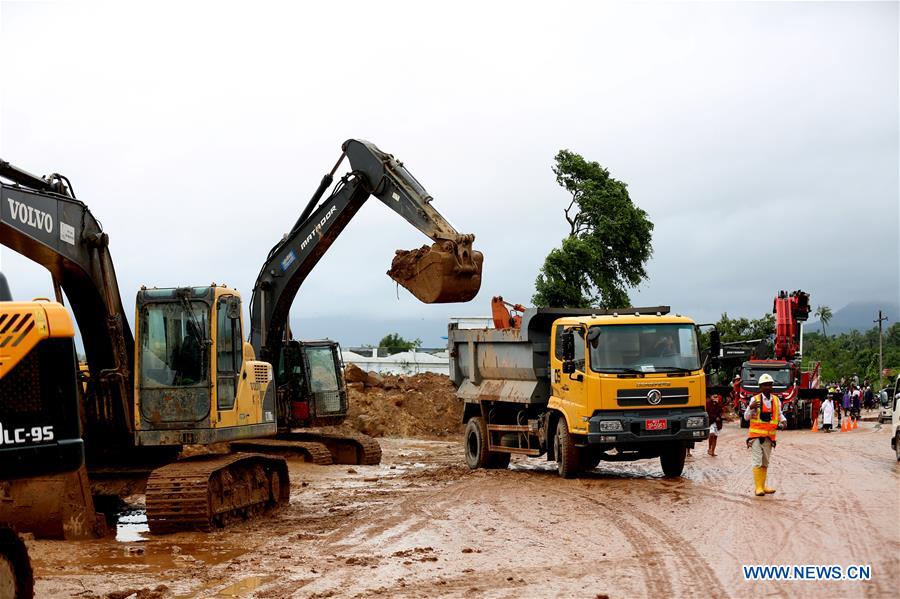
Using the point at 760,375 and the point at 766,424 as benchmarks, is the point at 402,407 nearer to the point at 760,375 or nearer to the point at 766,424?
the point at 760,375

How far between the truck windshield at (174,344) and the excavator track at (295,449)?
9667 millimetres

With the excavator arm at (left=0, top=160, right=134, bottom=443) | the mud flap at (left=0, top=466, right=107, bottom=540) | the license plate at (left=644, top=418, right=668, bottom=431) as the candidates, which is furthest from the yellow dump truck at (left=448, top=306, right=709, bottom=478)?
the mud flap at (left=0, top=466, right=107, bottom=540)

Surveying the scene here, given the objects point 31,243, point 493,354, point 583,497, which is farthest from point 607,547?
point 493,354

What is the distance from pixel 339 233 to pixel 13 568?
39.2 ft

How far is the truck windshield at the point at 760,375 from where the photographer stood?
3825 cm

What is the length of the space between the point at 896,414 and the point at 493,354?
8.41 meters

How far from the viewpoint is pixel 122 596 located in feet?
32.1

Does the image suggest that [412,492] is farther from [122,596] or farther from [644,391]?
[122,596]

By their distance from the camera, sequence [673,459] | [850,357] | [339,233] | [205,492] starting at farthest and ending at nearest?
1. [850,357]
2. [339,233]
3. [673,459]
4. [205,492]

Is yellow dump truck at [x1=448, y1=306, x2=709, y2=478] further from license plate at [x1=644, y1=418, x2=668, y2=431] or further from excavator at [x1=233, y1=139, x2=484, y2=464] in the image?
excavator at [x1=233, y1=139, x2=484, y2=464]

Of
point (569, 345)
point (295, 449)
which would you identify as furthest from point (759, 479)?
point (295, 449)

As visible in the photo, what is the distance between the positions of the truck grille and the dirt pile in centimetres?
1916

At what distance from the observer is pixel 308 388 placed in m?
24.3

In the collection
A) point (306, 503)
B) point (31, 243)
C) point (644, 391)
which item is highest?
point (31, 243)
